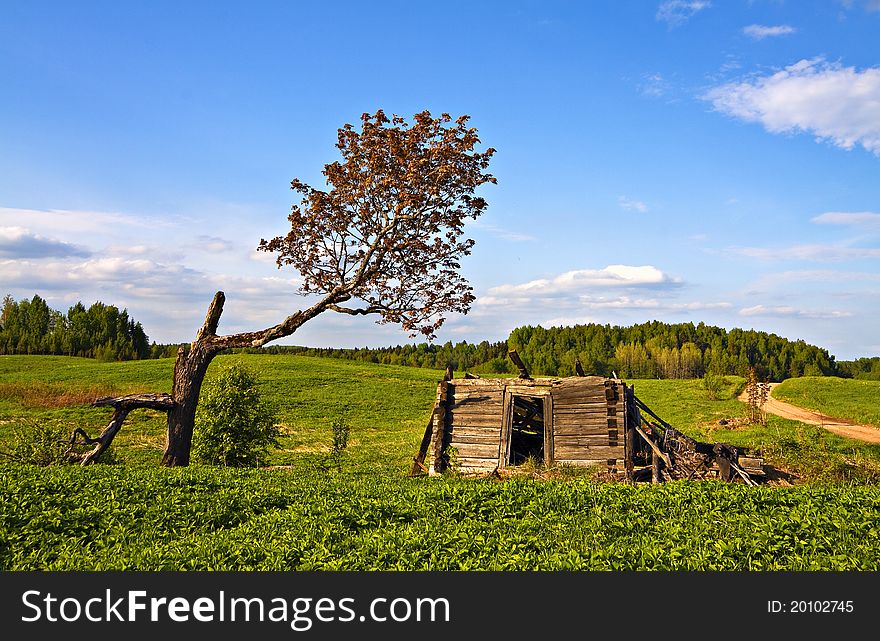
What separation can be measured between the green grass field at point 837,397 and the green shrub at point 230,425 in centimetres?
2936

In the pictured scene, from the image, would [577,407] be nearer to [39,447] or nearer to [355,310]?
[355,310]

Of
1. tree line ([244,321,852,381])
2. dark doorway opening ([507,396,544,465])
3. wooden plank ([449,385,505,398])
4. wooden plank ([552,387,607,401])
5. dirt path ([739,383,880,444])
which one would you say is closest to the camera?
wooden plank ([552,387,607,401])

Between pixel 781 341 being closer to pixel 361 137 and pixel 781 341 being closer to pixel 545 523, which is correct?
pixel 361 137

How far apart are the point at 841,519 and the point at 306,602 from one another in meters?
8.38

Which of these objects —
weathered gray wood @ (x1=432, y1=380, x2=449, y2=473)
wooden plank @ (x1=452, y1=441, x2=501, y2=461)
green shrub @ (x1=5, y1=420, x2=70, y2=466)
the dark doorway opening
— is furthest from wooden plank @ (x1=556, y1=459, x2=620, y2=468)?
green shrub @ (x1=5, y1=420, x2=70, y2=466)

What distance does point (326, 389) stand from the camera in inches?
1998

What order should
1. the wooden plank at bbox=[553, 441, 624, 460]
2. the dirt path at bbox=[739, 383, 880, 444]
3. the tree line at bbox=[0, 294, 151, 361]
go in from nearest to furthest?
the wooden plank at bbox=[553, 441, 624, 460]
the dirt path at bbox=[739, 383, 880, 444]
the tree line at bbox=[0, 294, 151, 361]

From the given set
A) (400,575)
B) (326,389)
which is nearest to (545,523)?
(400,575)

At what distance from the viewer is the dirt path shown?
28.1 m

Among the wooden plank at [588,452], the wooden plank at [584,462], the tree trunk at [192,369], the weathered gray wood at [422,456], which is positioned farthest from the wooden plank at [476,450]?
the tree trunk at [192,369]

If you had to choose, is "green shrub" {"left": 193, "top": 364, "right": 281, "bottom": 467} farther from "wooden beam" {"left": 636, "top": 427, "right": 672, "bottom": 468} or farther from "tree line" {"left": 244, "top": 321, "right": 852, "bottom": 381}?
"tree line" {"left": 244, "top": 321, "right": 852, "bottom": 381}

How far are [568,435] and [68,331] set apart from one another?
9805 centimetres

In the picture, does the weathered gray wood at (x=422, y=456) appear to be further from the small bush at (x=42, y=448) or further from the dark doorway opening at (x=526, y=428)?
the small bush at (x=42, y=448)

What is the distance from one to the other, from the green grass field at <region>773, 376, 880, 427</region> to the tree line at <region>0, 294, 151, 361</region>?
83253 millimetres
